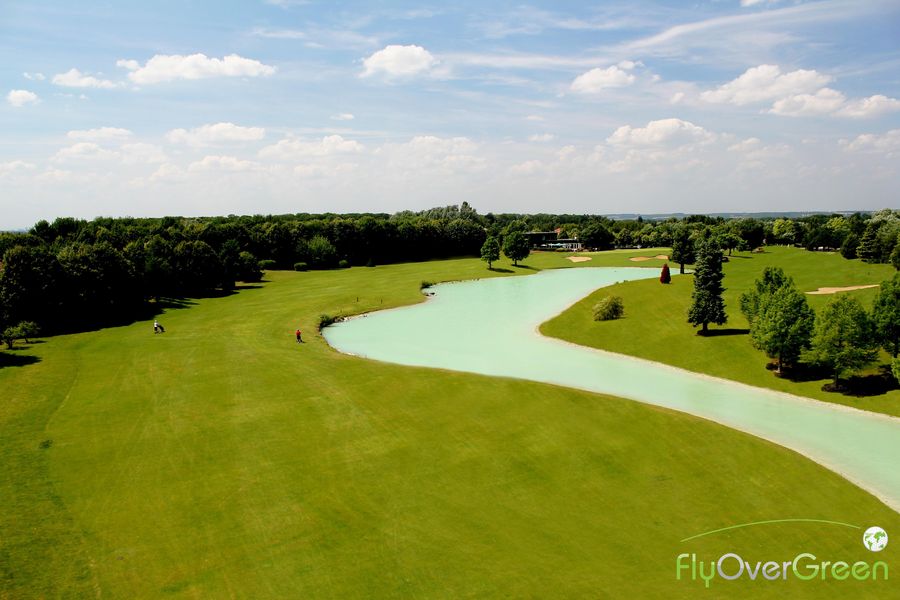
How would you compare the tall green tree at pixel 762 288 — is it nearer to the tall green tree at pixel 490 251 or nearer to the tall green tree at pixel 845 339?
the tall green tree at pixel 845 339

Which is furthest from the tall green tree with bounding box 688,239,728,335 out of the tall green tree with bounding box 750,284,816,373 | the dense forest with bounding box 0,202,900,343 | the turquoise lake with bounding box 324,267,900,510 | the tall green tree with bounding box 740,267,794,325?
the dense forest with bounding box 0,202,900,343

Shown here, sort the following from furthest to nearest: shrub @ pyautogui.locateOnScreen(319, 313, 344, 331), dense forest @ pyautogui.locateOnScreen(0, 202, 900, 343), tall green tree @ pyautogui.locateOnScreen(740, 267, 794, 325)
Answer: shrub @ pyautogui.locateOnScreen(319, 313, 344, 331) < dense forest @ pyautogui.locateOnScreen(0, 202, 900, 343) < tall green tree @ pyautogui.locateOnScreen(740, 267, 794, 325)

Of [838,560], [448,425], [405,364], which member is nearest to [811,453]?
[838,560]

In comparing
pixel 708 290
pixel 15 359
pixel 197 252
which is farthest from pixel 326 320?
pixel 708 290

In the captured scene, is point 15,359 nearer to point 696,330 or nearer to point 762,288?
point 696,330

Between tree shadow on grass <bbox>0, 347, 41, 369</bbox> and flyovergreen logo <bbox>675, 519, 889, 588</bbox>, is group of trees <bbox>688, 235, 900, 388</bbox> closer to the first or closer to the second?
flyovergreen logo <bbox>675, 519, 889, 588</bbox>

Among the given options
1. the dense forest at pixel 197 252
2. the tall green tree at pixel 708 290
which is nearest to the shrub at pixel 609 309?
the tall green tree at pixel 708 290

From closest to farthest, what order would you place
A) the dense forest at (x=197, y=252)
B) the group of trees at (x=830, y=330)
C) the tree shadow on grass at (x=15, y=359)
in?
the group of trees at (x=830, y=330) → the tree shadow on grass at (x=15, y=359) → the dense forest at (x=197, y=252)
